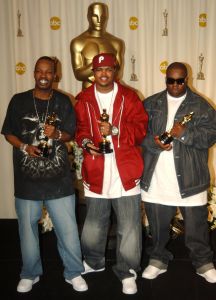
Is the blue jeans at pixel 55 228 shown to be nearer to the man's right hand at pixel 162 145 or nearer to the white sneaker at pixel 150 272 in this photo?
the white sneaker at pixel 150 272

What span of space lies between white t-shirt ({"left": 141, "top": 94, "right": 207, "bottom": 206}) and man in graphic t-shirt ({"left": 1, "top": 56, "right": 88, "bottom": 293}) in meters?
0.62

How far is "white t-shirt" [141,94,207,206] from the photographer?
8.69 ft

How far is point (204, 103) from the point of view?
104 inches

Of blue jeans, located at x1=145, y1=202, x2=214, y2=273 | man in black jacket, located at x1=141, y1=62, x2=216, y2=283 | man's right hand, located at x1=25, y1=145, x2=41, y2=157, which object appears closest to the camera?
man's right hand, located at x1=25, y1=145, x2=41, y2=157

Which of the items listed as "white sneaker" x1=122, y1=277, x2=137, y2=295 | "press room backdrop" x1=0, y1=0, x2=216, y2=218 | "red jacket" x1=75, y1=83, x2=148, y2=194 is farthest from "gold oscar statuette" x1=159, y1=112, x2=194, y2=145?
"press room backdrop" x1=0, y1=0, x2=216, y2=218

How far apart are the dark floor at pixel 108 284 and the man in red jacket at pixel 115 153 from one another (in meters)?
0.14

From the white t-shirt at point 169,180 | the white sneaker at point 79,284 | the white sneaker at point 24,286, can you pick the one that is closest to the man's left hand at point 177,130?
the white t-shirt at point 169,180

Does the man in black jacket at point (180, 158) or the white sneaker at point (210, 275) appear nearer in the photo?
the man in black jacket at point (180, 158)

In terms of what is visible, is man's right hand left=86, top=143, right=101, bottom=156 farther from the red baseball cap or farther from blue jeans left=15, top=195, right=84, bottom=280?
the red baseball cap

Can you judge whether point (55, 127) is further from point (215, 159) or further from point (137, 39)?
point (215, 159)

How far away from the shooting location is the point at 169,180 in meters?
2.66

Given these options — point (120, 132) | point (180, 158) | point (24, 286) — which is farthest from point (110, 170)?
point (24, 286)

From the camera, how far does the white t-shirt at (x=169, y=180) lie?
265 centimetres

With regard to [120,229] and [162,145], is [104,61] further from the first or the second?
[120,229]
